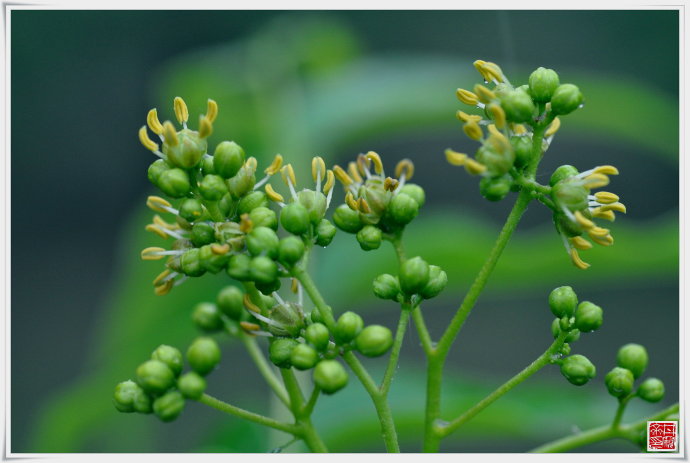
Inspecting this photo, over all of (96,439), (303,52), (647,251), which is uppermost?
(303,52)

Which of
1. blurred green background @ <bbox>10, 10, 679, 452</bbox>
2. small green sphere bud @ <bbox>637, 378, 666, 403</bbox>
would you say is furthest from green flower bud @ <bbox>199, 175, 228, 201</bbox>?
blurred green background @ <bbox>10, 10, 679, 452</bbox>

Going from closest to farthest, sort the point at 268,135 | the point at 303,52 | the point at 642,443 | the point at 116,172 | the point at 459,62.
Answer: the point at 642,443 < the point at 268,135 < the point at 459,62 < the point at 303,52 < the point at 116,172

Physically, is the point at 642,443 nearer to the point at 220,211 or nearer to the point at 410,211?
the point at 410,211

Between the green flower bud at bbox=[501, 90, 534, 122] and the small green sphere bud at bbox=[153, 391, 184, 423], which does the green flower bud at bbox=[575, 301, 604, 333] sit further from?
the small green sphere bud at bbox=[153, 391, 184, 423]

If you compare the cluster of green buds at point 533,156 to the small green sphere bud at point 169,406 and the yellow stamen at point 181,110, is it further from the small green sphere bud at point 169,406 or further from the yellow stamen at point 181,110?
the small green sphere bud at point 169,406

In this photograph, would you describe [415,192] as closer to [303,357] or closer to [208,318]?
[303,357]

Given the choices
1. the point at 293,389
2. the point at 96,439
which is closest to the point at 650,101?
the point at 293,389

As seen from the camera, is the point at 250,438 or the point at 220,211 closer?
the point at 220,211

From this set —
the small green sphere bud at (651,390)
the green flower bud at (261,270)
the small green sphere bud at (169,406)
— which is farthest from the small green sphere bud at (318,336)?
the small green sphere bud at (651,390)
